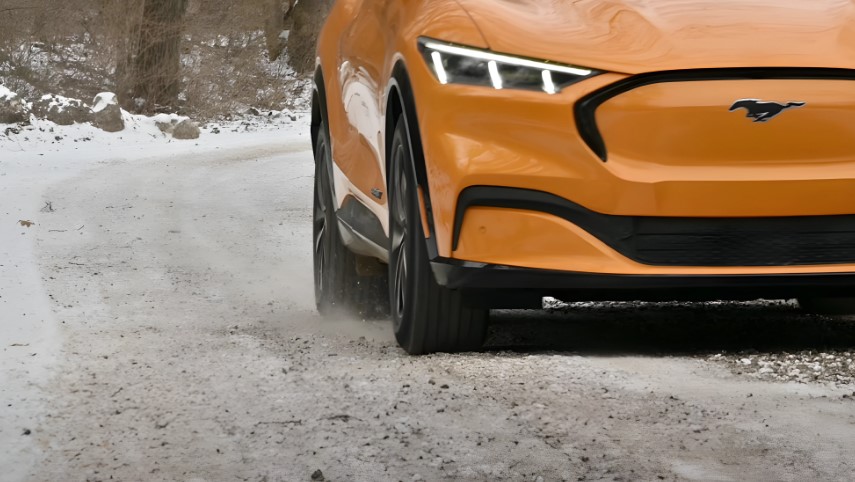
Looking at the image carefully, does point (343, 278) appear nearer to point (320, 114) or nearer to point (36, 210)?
point (320, 114)

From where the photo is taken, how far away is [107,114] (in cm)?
2114

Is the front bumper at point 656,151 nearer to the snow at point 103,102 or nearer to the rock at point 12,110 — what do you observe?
the rock at point 12,110

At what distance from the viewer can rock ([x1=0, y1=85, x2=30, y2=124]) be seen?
19938 millimetres

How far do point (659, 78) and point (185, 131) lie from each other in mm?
17599

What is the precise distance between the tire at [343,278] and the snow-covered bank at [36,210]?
1150 mm

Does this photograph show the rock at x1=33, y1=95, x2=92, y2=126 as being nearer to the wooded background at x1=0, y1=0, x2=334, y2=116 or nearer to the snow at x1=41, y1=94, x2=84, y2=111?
the snow at x1=41, y1=94, x2=84, y2=111

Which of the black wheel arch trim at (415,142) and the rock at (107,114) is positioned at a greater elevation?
the black wheel arch trim at (415,142)

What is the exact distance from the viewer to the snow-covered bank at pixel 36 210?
15.0 ft

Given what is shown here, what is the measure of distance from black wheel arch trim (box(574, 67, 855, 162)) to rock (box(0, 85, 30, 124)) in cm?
1627

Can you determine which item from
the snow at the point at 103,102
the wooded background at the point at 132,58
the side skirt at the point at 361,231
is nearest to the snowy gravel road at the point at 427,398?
the side skirt at the point at 361,231

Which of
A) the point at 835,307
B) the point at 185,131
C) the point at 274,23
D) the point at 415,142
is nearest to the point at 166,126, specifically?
the point at 185,131

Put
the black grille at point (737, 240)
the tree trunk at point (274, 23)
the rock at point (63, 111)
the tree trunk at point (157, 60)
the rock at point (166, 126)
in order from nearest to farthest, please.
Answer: the black grille at point (737, 240) → the rock at point (63, 111) → the rock at point (166, 126) → the tree trunk at point (157, 60) → the tree trunk at point (274, 23)

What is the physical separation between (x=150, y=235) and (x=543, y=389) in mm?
6423

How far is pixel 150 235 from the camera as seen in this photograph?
10547mm
